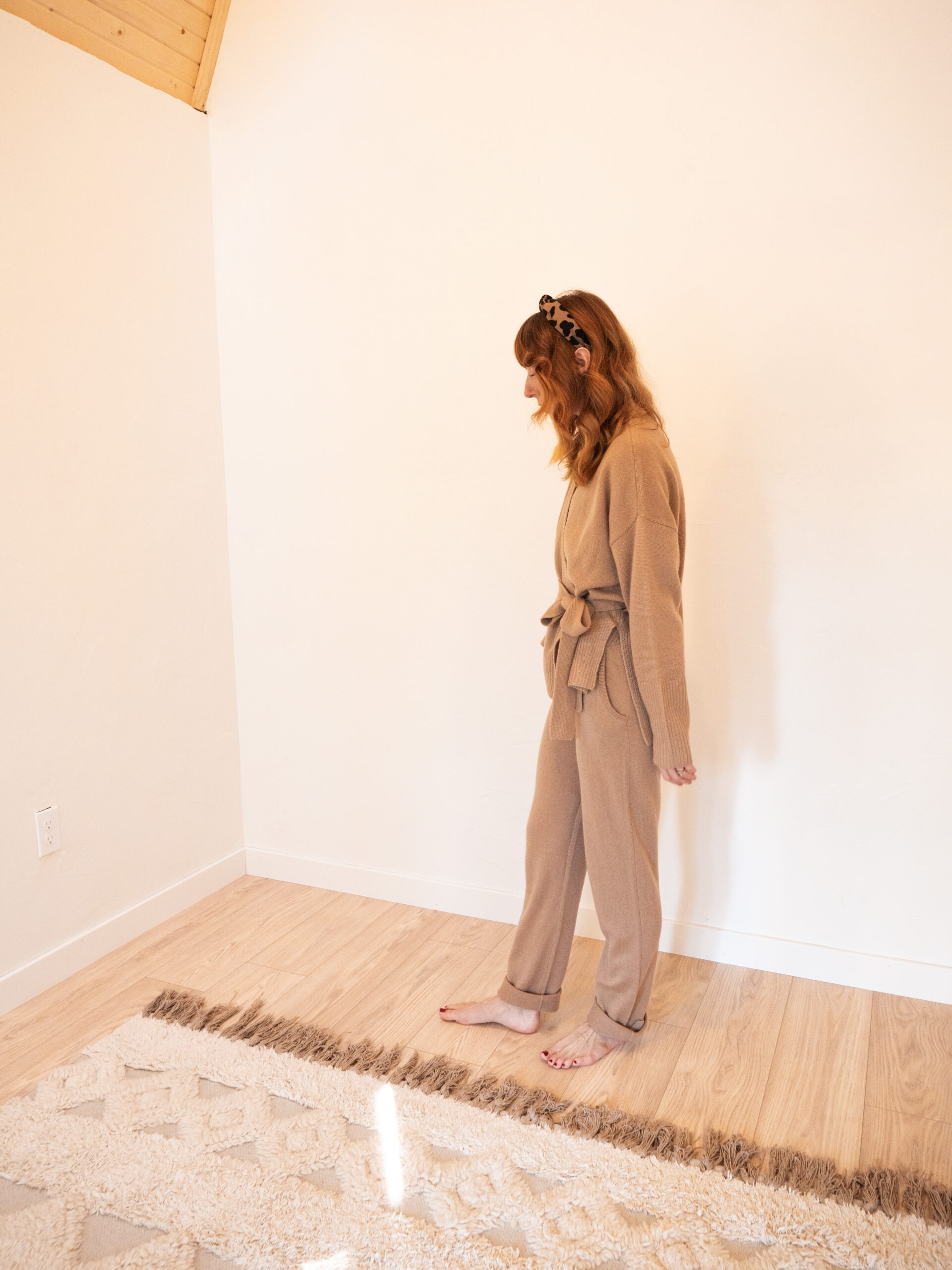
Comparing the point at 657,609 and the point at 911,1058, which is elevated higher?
the point at 657,609

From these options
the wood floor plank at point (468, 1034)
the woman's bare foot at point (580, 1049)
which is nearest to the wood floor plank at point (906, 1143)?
the woman's bare foot at point (580, 1049)

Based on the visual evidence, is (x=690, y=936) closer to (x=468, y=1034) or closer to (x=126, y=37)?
(x=468, y=1034)

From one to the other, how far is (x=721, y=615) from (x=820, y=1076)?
36.8 inches

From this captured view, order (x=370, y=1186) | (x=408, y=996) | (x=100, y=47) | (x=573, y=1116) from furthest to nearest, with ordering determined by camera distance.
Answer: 1. (x=100, y=47)
2. (x=408, y=996)
3. (x=573, y=1116)
4. (x=370, y=1186)

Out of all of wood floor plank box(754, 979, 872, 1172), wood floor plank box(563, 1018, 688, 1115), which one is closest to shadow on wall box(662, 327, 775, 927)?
wood floor plank box(754, 979, 872, 1172)

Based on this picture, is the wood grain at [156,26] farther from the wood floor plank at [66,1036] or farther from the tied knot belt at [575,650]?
the wood floor plank at [66,1036]

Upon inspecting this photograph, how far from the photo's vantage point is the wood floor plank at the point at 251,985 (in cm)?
196

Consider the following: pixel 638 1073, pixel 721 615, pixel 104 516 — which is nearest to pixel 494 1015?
pixel 638 1073

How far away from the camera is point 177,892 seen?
7.88ft

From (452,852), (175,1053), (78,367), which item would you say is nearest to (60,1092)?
(175,1053)

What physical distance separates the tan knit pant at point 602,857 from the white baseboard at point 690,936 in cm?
37

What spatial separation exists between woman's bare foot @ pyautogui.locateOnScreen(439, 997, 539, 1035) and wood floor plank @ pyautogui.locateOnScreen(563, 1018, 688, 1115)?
167 mm

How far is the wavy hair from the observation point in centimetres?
162

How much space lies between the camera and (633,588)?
1573 mm
